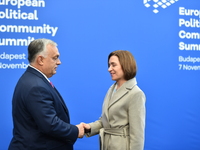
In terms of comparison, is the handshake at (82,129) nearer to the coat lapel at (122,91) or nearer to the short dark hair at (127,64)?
the coat lapel at (122,91)

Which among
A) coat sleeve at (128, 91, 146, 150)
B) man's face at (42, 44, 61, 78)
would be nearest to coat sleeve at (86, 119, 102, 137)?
coat sleeve at (128, 91, 146, 150)

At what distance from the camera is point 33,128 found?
2.08m

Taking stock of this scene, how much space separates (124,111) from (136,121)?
12 centimetres

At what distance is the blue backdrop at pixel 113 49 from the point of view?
3627mm

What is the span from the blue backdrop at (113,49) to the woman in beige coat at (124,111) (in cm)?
147

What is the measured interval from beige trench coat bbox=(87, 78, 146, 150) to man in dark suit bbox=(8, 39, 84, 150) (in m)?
0.28

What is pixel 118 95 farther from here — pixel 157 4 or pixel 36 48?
pixel 157 4

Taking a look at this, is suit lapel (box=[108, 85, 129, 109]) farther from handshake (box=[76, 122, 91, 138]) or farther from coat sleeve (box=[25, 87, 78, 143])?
coat sleeve (box=[25, 87, 78, 143])

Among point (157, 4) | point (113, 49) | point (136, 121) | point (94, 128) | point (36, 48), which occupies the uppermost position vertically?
point (157, 4)

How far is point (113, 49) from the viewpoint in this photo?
3.88 m

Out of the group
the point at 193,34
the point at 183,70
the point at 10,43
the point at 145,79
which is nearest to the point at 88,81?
the point at 145,79

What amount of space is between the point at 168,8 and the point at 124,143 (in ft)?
8.01

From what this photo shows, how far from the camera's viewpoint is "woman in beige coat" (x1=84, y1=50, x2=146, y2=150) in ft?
7.15

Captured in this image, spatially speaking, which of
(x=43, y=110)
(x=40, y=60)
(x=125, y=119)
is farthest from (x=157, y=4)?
(x=43, y=110)
